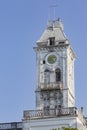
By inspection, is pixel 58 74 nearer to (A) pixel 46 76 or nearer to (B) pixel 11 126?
(A) pixel 46 76

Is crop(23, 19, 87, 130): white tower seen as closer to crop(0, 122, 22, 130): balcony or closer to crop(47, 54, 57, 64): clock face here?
crop(47, 54, 57, 64): clock face

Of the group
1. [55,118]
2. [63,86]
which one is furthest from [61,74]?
[55,118]

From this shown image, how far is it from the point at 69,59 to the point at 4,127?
1319cm

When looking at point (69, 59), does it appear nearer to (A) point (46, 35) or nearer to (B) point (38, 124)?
(A) point (46, 35)

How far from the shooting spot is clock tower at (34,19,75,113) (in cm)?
7769

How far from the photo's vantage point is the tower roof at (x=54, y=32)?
268 feet

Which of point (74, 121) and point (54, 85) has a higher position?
point (54, 85)

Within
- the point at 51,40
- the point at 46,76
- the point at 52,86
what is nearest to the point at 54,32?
the point at 51,40

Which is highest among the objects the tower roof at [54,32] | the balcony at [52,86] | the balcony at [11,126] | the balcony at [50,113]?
the tower roof at [54,32]

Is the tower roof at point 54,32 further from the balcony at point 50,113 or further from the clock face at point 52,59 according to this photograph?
the balcony at point 50,113

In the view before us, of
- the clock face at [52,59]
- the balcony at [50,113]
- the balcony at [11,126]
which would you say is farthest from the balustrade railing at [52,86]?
the balcony at [11,126]

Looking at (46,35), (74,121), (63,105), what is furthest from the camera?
(46,35)

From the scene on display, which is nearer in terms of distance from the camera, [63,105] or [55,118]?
[55,118]

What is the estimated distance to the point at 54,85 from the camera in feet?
256
